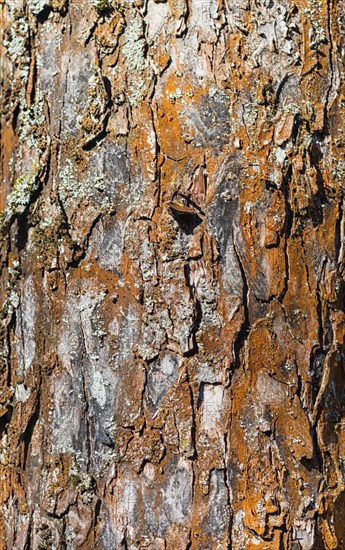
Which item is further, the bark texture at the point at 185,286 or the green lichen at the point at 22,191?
the green lichen at the point at 22,191

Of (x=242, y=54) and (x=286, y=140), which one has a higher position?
(x=242, y=54)

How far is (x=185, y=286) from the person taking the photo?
1607 mm

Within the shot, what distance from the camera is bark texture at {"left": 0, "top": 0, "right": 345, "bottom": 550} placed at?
5.23 ft

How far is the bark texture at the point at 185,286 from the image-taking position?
62.8 inches

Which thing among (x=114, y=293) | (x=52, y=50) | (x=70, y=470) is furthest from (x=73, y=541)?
(x=52, y=50)

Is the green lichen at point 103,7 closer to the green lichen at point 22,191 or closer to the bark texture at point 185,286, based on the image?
the bark texture at point 185,286

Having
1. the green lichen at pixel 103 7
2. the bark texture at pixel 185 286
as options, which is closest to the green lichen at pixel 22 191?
the bark texture at pixel 185 286

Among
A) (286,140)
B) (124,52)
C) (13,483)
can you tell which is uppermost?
(124,52)

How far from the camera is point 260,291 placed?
1.63m

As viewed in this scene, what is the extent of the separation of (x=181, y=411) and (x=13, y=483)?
0.51 metres

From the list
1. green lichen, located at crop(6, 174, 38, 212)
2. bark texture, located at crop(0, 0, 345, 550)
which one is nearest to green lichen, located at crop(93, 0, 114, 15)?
bark texture, located at crop(0, 0, 345, 550)

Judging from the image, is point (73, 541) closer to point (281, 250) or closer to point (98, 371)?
point (98, 371)

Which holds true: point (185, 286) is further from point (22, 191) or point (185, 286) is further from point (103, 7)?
point (103, 7)

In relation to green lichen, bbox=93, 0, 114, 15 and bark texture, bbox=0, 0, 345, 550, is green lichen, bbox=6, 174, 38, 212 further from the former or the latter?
green lichen, bbox=93, 0, 114, 15
